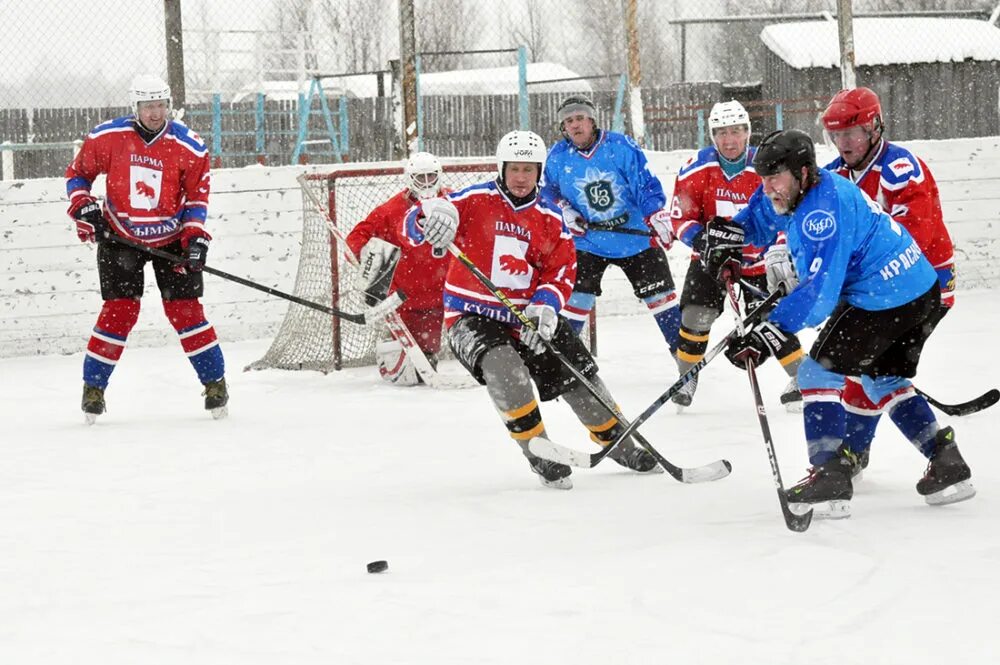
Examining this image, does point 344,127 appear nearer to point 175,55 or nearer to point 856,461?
point 175,55

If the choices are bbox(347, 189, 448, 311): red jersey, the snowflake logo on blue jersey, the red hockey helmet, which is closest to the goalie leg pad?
bbox(347, 189, 448, 311): red jersey

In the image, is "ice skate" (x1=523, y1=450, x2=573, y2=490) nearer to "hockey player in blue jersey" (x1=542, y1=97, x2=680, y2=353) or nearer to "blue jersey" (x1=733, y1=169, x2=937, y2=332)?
"blue jersey" (x1=733, y1=169, x2=937, y2=332)

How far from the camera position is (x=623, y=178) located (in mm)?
5324

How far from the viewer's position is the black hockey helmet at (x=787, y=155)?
3.10 meters

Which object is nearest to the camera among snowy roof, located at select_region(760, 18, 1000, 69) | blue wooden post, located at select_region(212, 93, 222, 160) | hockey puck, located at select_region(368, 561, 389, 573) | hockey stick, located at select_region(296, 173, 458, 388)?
hockey puck, located at select_region(368, 561, 389, 573)

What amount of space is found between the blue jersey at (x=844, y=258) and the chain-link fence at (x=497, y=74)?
466 centimetres

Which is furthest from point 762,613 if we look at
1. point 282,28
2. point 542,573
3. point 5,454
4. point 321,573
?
point 282,28

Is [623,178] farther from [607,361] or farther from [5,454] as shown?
[5,454]

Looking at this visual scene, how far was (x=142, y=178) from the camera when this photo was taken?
498 cm

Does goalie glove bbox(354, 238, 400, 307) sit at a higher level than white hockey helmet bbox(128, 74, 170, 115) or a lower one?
lower

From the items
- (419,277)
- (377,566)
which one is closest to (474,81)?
(419,277)

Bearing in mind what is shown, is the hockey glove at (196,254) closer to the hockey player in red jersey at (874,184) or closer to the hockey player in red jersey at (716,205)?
the hockey player in red jersey at (716,205)

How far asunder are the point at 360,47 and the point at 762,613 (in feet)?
37.7

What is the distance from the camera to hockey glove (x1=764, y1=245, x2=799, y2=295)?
3.22 metres
